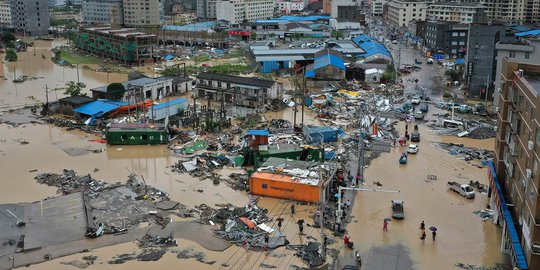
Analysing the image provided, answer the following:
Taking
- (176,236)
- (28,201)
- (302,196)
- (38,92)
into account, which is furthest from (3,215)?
(38,92)

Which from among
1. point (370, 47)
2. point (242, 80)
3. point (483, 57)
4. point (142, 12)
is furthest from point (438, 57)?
point (142, 12)

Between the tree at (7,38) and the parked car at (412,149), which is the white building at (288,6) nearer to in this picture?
the tree at (7,38)

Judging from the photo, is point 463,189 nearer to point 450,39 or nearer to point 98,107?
point 98,107

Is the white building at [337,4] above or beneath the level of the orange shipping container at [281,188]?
above

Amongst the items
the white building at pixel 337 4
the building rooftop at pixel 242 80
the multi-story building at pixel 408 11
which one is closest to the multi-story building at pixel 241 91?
the building rooftop at pixel 242 80

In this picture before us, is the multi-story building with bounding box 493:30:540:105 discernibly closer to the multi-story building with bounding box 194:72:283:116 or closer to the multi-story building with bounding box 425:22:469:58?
the multi-story building with bounding box 194:72:283:116

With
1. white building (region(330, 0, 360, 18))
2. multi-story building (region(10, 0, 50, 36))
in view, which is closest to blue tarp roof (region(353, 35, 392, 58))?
white building (region(330, 0, 360, 18))

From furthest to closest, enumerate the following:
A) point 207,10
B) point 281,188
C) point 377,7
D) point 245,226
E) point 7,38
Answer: point 377,7 < point 207,10 < point 7,38 < point 281,188 < point 245,226
